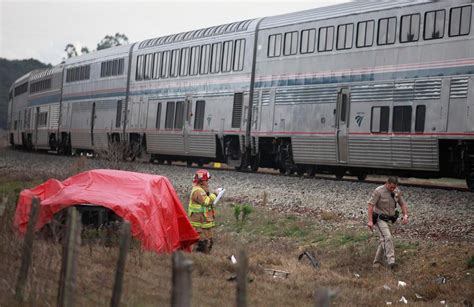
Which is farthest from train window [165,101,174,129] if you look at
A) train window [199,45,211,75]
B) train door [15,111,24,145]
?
train door [15,111,24,145]

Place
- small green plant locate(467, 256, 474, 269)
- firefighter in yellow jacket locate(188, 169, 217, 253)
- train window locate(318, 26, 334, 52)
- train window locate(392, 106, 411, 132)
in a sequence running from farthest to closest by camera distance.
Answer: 1. train window locate(318, 26, 334, 52)
2. train window locate(392, 106, 411, 132)
3. firefighter in yellow jacket locate(188, 169, 217, 253)
4. small green plant locate(467, 256, 474, 269)

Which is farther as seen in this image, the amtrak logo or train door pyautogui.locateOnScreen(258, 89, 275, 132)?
train door pyautogui.locateOnScreen(258, 89, 275, 132)

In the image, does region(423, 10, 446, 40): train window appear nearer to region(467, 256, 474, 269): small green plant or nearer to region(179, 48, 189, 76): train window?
region(467, 256, 474, 269): small green plant

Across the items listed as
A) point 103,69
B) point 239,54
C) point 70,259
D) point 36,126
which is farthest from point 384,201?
point 36,126

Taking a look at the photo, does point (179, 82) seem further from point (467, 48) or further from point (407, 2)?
point (467, 48)

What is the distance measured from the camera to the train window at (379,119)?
21109 millimetres

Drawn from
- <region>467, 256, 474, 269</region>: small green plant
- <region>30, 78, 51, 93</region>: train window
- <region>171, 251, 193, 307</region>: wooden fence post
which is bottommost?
<region>467, 256, 474, 269</region>: small green plant

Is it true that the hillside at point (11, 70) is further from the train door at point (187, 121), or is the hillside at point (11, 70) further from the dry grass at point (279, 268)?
the dry grass at point (279, 268)

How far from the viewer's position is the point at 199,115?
97.8 feet

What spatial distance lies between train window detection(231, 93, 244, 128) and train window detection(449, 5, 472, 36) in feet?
29.7

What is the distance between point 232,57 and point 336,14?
5.70 metres

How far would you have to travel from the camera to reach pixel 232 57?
28141 mm

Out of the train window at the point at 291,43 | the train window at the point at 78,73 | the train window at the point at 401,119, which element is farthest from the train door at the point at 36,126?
the train window at the point at 401,119

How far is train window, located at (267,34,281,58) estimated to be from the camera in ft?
84.6
